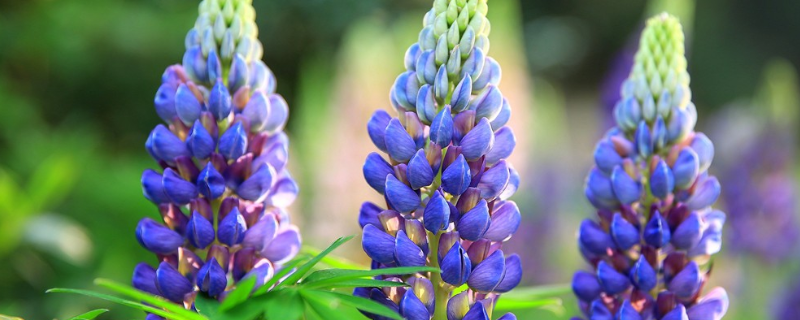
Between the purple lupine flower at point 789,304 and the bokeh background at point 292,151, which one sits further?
Answer: the bokeh background at point 292,151

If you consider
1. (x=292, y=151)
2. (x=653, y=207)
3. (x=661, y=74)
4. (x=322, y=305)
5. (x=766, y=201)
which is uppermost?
(x=292, y=151)

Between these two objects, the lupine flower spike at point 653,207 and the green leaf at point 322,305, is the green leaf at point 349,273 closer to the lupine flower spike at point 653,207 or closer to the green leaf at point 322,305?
the green leaf at point 322,305

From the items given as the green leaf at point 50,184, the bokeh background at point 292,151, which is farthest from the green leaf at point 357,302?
the green leaf at point 50,184

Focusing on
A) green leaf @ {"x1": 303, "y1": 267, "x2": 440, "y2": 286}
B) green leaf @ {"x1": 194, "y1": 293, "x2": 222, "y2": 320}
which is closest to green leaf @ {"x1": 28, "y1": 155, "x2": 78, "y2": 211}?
green leaf @ {"x1": 194, "y1": 293, "x2": 222, "y2": 320}

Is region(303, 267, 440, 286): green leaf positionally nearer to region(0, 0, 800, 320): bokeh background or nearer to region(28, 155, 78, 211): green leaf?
region(0, 0, 800, 320): bokeh background

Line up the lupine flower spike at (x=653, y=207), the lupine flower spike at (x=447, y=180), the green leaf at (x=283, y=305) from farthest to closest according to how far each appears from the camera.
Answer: the lupine flower spike at (x=653, y=207) < the lupine flower spike at (x=447, y=180) < the green leaf at (x=283, y=305)

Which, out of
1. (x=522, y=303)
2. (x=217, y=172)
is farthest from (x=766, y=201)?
(x=217, y=172)

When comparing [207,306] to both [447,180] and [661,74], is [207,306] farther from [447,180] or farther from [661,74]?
[661,74]
